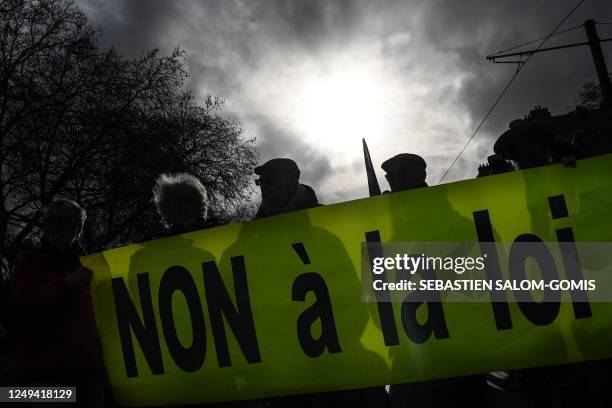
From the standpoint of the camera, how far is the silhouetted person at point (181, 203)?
8.97 feet

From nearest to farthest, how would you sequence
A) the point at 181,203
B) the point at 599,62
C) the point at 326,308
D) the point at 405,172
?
1. the point at 326,308
2. the point at 181,203
3. the point at 405,172
4. the point at 599,62

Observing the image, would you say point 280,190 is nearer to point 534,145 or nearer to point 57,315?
point 57,315

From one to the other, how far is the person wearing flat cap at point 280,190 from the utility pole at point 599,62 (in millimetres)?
8716

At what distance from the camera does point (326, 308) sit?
257 cm

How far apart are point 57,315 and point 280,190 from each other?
4.69 feet

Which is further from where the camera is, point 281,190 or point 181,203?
point 281,190

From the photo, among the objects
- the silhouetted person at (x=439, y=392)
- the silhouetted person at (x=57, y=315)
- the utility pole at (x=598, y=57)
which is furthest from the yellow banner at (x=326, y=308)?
the utility pole at (x=598, y=57)

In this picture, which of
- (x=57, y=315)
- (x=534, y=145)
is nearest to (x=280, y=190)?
(x=57, y=315)

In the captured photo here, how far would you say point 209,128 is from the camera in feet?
55.5

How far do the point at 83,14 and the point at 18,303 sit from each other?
1276 cm

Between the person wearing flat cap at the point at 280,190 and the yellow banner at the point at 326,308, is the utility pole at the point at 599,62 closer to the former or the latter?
the yellow banner at the point at 326,308

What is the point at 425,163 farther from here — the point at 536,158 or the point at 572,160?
the point at 572,160

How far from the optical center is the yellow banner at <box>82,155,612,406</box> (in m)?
2.43

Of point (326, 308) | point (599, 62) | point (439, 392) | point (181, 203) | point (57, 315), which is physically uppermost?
point (599, 62)
